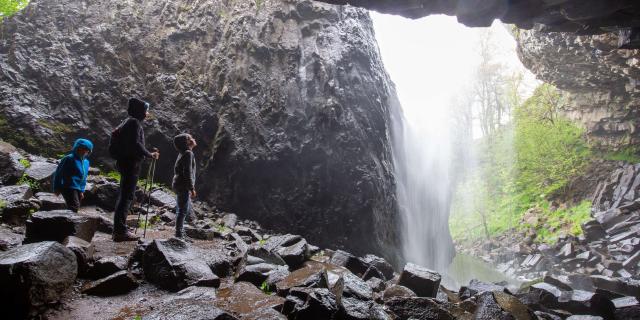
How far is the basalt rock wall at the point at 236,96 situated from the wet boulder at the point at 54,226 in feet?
18.2

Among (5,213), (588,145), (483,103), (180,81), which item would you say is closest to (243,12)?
(180,81)

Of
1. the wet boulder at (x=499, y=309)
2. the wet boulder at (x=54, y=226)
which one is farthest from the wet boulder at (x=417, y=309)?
the wet boulder at (x=54, y=226)

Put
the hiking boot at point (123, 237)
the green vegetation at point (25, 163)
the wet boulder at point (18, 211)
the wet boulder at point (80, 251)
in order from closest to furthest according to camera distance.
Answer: the wet boulder at point (80, 251) → the wet boulder at point (18, 211) → the hiking boot at point (123, 237) → the green vegetation at point (25, 163)

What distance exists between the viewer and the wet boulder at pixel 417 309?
425 centimetres

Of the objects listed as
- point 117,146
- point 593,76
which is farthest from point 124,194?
point 593,76

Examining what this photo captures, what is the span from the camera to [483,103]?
41.2 metres

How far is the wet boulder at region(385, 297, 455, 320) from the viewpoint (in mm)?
4250

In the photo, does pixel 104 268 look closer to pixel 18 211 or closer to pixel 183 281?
pixel 183 281

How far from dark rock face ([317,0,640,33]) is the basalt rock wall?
14.3ft

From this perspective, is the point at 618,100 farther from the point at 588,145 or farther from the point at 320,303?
the point at 320,303

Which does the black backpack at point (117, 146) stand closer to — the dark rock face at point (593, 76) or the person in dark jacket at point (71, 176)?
the person in dark jacket at point (71, 176)

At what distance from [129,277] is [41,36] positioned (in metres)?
10.4

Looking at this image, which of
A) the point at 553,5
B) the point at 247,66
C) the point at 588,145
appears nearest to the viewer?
the point at 553,5

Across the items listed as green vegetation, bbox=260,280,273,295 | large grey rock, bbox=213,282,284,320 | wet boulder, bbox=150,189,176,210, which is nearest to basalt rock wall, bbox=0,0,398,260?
wet boulder, bbox=150,189,176,210
